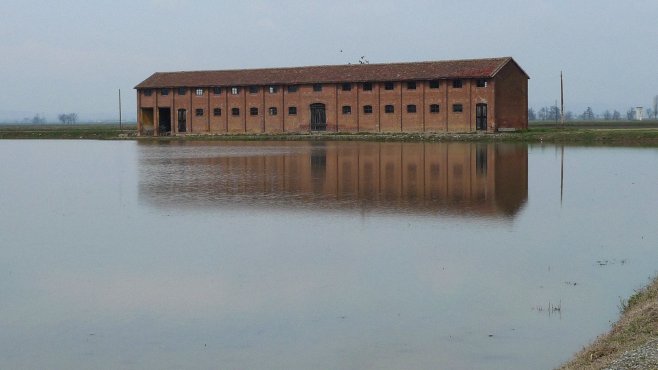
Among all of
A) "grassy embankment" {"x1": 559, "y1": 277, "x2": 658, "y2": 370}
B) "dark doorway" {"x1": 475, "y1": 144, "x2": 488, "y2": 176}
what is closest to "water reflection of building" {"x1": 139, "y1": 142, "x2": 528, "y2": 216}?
"dark doorway" {"x1": 475, "y1": 144, "x2": 488, "y2": 176}

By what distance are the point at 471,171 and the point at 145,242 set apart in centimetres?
1625

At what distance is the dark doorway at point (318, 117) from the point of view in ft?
213

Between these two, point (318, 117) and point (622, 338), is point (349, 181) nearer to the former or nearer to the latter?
point (622, 338)

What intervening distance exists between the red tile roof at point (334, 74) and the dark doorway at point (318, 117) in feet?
6.67

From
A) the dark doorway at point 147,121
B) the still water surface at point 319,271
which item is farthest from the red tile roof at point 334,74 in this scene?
the still water surface at point 319,271

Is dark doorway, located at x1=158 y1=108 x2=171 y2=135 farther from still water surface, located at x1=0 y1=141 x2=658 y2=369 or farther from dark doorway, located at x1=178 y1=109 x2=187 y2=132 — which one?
still water surface, located at x1=0 y1=141 x2=658 y2=369

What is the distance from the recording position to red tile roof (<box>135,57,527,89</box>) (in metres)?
59.7

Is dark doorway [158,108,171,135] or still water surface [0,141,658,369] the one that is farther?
dark doorway [158,108,171,135]

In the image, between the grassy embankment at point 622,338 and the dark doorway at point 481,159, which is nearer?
the grassy embankment at point 622,338

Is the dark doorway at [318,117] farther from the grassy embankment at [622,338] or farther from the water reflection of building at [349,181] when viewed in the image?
the grassy embankment at [622,338]

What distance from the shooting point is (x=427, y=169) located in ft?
98.7

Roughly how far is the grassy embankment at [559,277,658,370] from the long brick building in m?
49.1

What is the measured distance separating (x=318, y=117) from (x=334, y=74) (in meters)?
3.60

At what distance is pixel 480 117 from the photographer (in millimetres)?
58625
